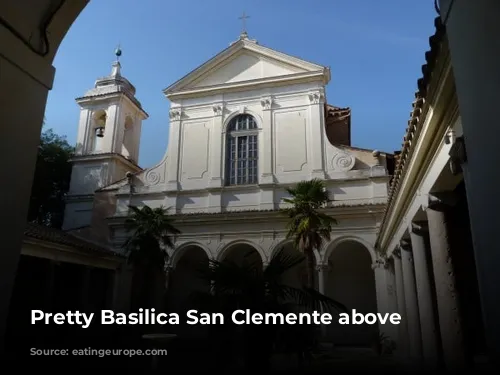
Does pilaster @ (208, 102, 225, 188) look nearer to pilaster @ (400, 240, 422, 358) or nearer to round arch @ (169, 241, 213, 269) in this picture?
round arch @ (169, 241, 213, 269)

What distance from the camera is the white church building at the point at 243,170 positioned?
2116 cm

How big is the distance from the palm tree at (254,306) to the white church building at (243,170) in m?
12.5

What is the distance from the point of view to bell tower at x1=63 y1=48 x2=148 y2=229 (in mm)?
27047

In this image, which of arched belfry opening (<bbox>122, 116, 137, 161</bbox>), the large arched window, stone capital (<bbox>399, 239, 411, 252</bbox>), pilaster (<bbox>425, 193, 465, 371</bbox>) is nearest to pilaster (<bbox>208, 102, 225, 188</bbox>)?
the large arched window

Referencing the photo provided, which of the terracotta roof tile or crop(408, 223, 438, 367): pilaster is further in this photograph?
crop(408, 223, 438, 367): pilaster

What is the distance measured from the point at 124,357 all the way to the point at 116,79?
21215mm

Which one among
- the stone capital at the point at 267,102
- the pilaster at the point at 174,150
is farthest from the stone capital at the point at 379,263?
the pilaster at the point at 174,150

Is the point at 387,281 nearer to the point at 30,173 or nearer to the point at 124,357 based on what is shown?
the point at 124,357

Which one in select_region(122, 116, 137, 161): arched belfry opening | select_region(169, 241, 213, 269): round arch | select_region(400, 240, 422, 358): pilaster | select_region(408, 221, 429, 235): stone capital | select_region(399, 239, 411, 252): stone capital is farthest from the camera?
select_region(122, 116, 137, 161): arched belfry opening

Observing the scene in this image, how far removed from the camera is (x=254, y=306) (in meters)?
6.98

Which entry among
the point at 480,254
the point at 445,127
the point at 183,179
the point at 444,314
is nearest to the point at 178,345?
the point at 183,179

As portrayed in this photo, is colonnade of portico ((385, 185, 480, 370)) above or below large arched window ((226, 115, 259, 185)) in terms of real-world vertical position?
below

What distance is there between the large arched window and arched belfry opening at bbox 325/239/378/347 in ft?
19.9

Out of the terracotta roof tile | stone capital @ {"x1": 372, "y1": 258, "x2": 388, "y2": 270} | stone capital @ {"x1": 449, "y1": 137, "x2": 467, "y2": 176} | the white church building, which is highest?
the white church building
